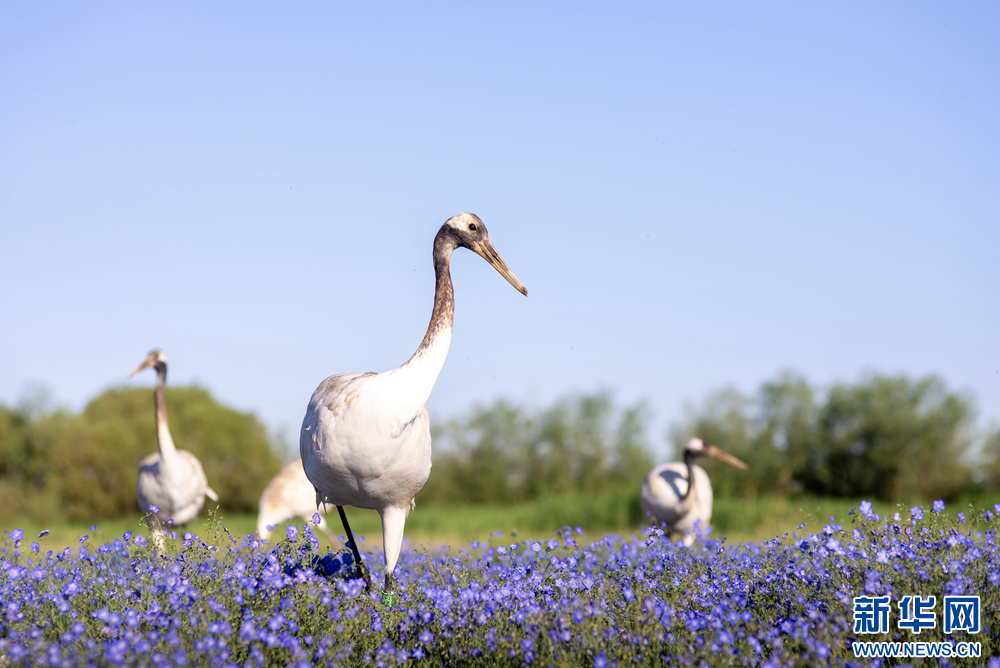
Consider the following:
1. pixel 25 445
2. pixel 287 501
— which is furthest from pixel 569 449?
pixel 25 445

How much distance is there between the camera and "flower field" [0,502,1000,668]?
3449mm

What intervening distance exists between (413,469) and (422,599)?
3.27ft

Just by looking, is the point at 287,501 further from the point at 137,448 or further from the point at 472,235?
the point at 137,448

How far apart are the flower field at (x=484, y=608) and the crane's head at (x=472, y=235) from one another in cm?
214

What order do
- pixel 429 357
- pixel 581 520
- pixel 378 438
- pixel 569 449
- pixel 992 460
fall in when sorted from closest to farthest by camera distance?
1. pixel 378 438
2. pixel 429 357
3. pixel 581 520
4. pixel 992 460
5. pixel 569 449

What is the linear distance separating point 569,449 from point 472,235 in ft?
69.5

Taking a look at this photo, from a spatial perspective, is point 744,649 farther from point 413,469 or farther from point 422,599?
point 413,469

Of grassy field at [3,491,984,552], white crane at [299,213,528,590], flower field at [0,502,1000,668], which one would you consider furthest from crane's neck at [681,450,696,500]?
white crane at [299,213,528,590]

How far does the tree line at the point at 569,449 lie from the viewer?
21.9m

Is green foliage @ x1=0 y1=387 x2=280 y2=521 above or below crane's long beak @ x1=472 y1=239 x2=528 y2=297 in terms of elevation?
above

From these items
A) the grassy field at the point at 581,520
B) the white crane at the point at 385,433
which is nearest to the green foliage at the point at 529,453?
the grassy field at the point at 581,520

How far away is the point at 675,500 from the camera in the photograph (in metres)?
11.6

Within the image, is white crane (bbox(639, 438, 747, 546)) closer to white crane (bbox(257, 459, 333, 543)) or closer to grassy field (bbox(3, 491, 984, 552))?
grassy field (bbox(3, 491, 984, 552))

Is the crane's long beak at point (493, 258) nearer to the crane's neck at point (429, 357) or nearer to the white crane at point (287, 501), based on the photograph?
the crane's neck at point (429, 357)
